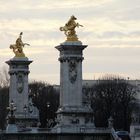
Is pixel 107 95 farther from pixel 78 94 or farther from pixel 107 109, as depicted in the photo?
pixel 78 94

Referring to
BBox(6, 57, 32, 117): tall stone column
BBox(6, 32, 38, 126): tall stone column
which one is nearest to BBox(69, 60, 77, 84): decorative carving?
BBox(6, 32, 38, 126): tall stone column

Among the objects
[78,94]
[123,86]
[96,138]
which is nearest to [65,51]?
[78,94]

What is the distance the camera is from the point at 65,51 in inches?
3506

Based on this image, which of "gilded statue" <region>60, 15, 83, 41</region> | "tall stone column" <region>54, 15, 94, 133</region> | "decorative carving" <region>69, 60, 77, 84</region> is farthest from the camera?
"gilded statue" <region>60, 15, 83, 41</region>

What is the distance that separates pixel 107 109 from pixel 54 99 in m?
14.7

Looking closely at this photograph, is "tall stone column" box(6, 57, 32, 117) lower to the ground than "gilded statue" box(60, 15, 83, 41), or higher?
lower

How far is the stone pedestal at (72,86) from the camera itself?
87.8 meters

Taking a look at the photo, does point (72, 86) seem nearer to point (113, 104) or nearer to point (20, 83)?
point (20, 83)

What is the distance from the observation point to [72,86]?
88938mm

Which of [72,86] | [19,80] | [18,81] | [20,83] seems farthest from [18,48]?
[72,86]

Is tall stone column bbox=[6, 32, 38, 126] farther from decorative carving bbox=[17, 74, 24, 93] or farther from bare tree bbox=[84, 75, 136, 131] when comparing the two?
bare tree bbox=[84, 75, 136, 131]

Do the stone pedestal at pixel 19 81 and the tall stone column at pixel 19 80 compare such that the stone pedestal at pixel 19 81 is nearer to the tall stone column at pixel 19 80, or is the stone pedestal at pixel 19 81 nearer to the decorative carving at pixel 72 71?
the tall stone column at pixel 19 80

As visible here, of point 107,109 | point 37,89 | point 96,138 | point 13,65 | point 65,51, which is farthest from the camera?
point 37,89

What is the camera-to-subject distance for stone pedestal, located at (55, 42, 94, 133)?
87.8 meters
